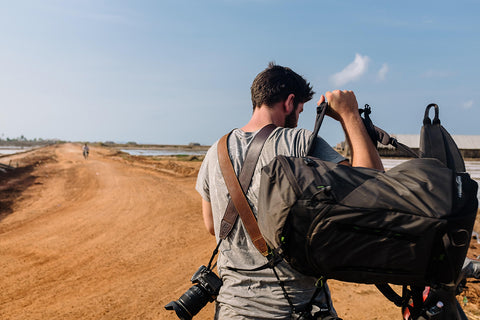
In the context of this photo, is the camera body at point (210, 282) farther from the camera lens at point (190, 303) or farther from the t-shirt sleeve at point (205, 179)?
the t-shirt sleeve at point (205, 179)

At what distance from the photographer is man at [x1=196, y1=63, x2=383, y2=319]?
5.28ft

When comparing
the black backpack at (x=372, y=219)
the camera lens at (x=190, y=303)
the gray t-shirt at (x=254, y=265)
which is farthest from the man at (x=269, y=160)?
the black backpack at (x=372, y=219)

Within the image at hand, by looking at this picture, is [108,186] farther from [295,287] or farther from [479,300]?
[295,287]

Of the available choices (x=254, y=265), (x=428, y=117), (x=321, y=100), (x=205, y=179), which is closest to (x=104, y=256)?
(x=205, y=179)

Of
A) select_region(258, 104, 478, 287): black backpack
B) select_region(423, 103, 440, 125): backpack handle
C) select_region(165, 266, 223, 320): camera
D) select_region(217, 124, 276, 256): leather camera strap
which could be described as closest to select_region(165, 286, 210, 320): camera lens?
A: select_region(165, 266, 223, 320): camera

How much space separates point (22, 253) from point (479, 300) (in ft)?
24.5

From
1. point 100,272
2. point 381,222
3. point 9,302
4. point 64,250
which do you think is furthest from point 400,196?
point 64,250

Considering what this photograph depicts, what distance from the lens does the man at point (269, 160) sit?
63.4 inches

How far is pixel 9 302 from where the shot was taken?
4688 millimetres

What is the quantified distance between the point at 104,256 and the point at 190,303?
533 centimetres

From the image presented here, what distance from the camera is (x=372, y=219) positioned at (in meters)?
1.22

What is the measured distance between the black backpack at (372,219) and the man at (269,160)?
0.85 ft

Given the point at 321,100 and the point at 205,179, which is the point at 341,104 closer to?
the point at 321,100

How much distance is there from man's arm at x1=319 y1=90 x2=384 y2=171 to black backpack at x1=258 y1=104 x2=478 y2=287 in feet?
1.07
